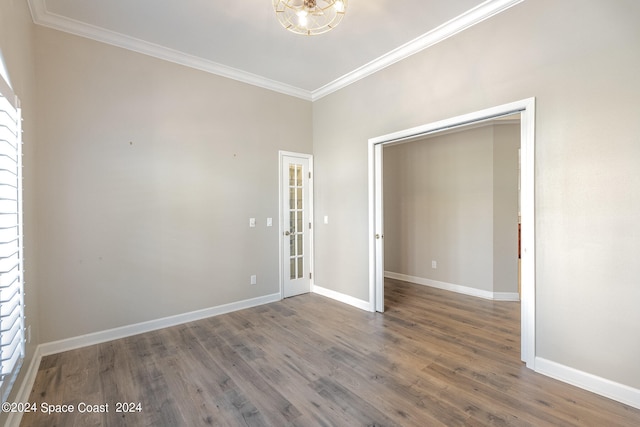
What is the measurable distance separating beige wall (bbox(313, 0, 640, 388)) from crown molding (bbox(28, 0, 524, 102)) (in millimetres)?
107

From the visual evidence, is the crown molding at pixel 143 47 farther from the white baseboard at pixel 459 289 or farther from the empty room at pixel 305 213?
the white baseboard at pixel 459 289

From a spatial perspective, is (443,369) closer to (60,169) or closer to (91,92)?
(60,169)

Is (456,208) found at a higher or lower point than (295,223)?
higher

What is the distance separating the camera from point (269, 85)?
13.7 ft

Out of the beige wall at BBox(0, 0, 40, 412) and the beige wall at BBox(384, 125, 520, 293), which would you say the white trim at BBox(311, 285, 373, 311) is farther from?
the beige wall at BBox(0, 0, 40, 412)

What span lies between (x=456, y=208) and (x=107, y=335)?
511cm

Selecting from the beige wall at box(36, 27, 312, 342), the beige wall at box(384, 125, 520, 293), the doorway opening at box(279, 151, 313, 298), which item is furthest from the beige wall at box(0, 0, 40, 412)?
the beige wall at box(384, 125, 520, 293)

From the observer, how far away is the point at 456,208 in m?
4.76

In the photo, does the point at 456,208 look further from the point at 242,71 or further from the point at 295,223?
→ the point at 242,71

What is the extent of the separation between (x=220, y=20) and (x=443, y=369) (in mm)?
3845

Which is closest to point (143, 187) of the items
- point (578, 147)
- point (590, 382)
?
point (578, 147)

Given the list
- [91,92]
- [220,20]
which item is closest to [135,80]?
[91,92]

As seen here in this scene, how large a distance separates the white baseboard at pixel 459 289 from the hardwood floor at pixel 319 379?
936mm

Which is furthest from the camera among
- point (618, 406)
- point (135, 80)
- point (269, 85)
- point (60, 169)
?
point (269, 85)
